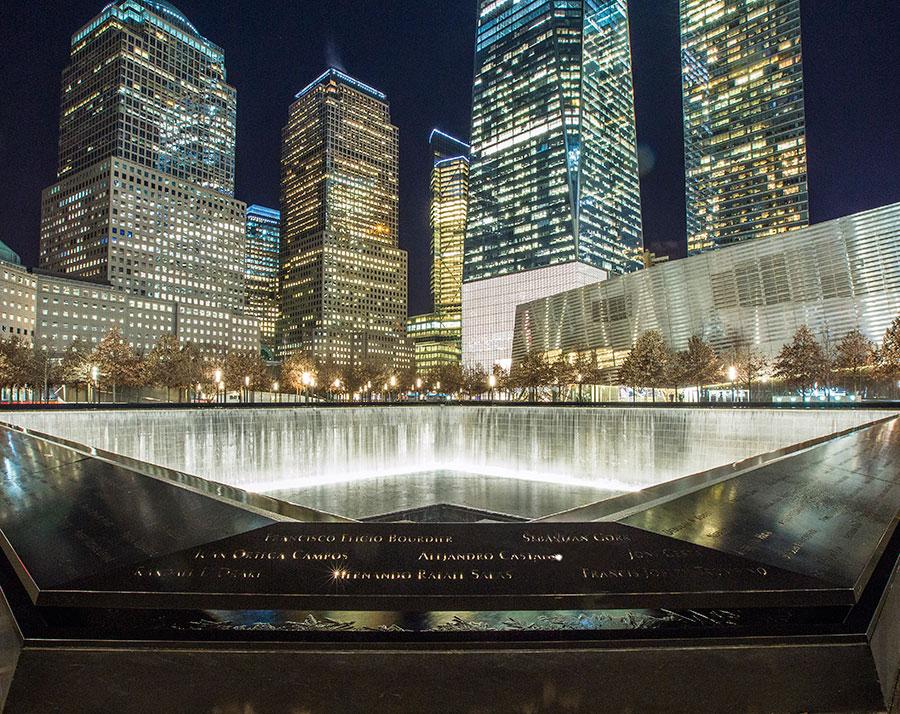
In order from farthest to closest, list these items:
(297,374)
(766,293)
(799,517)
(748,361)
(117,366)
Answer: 1. (297,374)
2. (117,366)
3. (766,293)
4. (748,361)
5. (799,517)

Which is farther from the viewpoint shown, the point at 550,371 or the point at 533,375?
the point at 533,375

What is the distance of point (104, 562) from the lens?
4727 millimetres

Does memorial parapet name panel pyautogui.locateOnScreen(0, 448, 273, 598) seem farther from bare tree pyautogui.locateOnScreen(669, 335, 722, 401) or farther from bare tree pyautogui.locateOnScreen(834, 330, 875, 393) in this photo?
bare tree pyautogui.locateOnScreen(669, 335, 722, 401)

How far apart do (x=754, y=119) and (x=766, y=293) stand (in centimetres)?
14741

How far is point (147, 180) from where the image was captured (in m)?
168

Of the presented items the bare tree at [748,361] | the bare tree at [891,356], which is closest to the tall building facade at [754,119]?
the bare tree at [748,361]

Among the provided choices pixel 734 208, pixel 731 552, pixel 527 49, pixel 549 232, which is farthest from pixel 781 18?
pixel 731 552

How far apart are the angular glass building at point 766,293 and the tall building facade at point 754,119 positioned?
116 m

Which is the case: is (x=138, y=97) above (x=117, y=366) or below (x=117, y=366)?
above

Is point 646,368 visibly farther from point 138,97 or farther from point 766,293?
point 138,97

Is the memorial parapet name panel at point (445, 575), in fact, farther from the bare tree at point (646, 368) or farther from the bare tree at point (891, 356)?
the bare tree at point (646, 368)

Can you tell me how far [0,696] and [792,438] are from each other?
33.9 meters

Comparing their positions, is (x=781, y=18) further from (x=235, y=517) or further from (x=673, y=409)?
(x=235, y=517)

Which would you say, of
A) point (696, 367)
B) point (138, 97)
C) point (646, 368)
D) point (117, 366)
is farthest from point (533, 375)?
point (138, 97)
